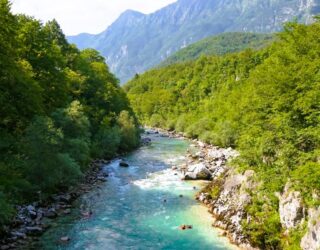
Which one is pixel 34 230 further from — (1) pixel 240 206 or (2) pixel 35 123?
(1) pixel 240 206

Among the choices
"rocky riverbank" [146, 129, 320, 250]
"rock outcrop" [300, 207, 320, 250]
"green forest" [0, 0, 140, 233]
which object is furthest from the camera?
"green forest" [0, 0, 140, 233]

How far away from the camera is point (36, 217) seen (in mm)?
30094

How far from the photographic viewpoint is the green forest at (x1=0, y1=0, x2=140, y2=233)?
29594 mm

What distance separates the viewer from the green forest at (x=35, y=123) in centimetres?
2959

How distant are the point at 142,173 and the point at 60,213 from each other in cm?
1850

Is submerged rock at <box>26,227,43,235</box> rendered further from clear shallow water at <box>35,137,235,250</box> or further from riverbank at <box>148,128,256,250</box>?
riverbank at <box>148,128,256,250</box>

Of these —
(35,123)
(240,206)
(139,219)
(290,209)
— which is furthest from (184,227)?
(35,123)

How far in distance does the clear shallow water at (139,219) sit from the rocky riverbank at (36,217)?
0.86 meters

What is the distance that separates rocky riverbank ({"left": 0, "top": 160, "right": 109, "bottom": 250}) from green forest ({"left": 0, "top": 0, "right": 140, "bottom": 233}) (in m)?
0.86

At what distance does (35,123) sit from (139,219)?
41.3ft

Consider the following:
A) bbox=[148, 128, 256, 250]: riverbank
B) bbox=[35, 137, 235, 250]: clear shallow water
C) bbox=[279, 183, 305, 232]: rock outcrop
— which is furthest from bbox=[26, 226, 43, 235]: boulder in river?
bbox=[279, 183, 305, 232]: rock outcrop

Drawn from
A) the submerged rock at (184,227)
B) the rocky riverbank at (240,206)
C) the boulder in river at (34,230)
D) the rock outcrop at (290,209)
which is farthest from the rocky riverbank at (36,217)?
the rock outcrop at (290,209)

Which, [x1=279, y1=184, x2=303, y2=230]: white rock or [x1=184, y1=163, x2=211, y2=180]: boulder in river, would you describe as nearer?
[x1=279, y1=184, x2=303, y2=230]: white rock

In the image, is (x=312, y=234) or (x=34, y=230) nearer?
(x=312, y=234)
